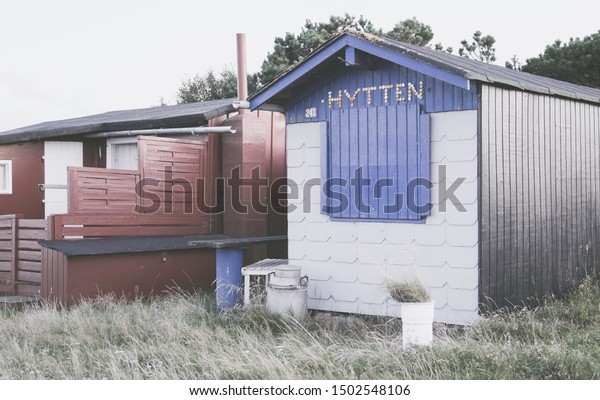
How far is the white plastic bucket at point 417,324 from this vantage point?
293 inches

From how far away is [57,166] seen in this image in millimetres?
15875

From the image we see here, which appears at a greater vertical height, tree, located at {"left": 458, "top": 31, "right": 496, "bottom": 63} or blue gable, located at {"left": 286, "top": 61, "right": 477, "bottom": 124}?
tree, located at {"left": 458, "top": 31, "right": 496, "bottom": 63}

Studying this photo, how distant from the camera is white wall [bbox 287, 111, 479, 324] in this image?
871cm

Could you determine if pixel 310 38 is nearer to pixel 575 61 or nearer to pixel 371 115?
pixel 575 61

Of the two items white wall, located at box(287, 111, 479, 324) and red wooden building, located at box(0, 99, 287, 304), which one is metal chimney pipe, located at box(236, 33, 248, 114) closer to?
red wooden building, located at box(0, 99, 287, 304)

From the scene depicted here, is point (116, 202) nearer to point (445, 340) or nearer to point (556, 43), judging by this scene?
point (445, 340)

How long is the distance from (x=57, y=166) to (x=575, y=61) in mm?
15418

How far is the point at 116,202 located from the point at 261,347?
5412 mm

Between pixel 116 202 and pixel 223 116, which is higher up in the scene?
pixel 223 116

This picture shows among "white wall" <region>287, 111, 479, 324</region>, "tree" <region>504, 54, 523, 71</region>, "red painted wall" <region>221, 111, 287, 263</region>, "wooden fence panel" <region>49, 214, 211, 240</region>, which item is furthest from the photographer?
"tree" <region>504, 54, 523, 71</region>

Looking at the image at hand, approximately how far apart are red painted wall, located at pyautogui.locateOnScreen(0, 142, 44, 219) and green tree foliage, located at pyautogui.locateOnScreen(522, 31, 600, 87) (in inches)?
600

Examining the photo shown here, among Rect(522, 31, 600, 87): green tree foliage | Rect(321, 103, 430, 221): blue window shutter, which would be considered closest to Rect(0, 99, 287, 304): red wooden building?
Rect(321, 103, 430, 221): blue window shutter

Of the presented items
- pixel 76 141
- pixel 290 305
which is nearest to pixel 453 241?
pixel 290 305
